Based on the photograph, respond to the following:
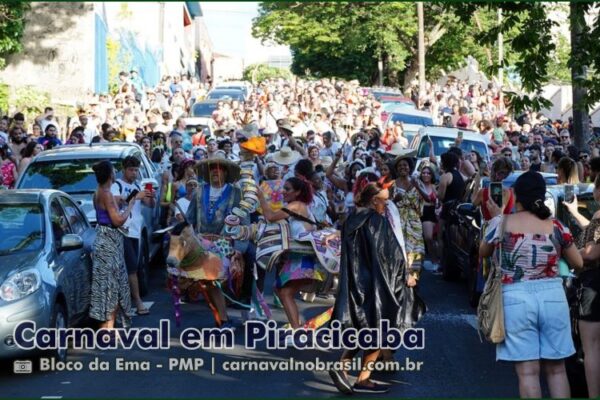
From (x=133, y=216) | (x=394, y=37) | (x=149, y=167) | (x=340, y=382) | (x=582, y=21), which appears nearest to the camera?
(x=340, y=382)

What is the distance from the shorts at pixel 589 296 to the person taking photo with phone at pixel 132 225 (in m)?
5.60

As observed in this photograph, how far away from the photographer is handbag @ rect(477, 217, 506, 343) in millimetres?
7473

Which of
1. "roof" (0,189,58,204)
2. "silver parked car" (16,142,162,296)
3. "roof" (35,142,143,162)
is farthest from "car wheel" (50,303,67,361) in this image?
"roof" (35,142,143,162)

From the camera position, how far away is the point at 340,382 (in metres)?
9.04

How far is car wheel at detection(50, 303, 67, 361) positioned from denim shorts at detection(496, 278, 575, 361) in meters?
4.08

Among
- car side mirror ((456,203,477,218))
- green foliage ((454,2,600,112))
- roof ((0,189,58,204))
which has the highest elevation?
green foliage ((454,2,600,112))

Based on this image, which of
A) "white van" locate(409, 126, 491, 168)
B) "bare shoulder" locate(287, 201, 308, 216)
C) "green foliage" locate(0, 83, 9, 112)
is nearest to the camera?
"bare shoulder" locate(287, 201, 308, 216)

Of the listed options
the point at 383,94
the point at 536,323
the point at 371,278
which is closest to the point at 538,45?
the point at 371,278

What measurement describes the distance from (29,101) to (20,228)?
22619 millimetres

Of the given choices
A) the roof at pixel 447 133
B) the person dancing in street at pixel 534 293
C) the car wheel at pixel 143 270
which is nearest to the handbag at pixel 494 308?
the person dancing in street at pixel 534 293

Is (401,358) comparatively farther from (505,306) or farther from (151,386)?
(505,306)

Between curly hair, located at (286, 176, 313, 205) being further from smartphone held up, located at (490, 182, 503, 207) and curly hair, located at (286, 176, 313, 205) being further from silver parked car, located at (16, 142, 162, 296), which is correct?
silver parked car, located at (16, 142, 162, 296)

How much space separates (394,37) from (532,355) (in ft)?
147

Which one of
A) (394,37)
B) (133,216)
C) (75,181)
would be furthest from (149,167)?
(394,37)
